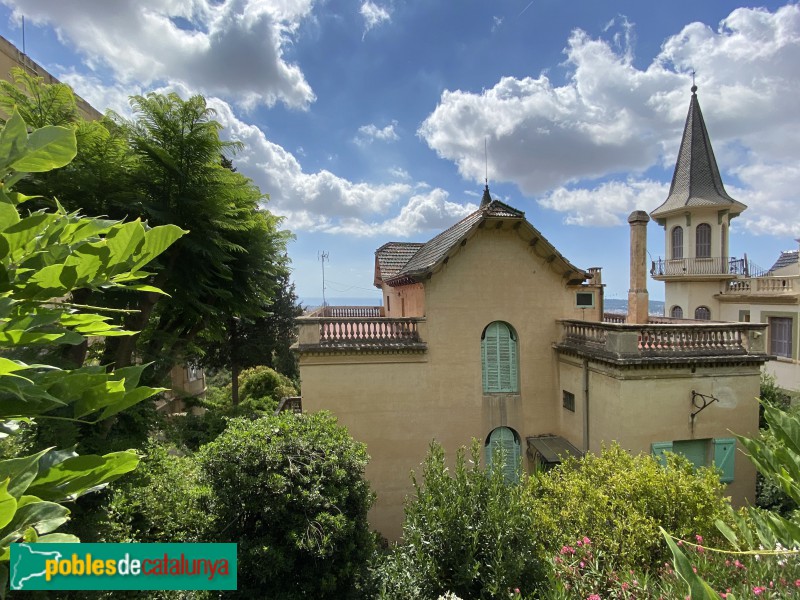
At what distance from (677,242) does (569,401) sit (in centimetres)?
1690

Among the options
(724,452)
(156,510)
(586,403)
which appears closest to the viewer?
(156,510)

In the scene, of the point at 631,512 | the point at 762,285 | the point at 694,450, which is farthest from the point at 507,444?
the point at 762,285

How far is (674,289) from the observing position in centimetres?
2206

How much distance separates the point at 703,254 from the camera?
21.0 m

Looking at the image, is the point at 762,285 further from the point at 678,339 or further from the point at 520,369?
the point at 520,369

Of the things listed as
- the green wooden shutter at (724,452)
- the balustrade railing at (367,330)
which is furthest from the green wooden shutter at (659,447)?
the balustrade railing at (367,330)

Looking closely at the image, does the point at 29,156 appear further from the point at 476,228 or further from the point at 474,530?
the point at 476,228

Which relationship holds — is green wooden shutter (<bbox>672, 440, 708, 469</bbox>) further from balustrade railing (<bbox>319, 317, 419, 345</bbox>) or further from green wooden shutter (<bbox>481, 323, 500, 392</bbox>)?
balustrade railing (<bbox>319, 317, 419, 345</bbox>)

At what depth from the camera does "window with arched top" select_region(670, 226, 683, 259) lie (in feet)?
71.2

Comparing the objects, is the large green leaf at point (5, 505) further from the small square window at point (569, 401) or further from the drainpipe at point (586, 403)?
the small square window at point (569, 401)

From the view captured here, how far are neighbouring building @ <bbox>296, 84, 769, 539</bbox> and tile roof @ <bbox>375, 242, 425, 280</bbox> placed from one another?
5156 mm

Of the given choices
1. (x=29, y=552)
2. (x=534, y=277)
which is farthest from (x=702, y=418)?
(x=29, y=552)

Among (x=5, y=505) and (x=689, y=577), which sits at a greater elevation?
(x=5, y=505)

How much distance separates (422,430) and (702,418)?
23.3ft
